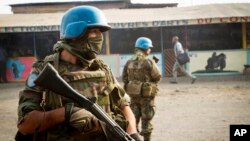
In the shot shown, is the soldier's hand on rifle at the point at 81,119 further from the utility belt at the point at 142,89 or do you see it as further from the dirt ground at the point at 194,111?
the dirt ground at the point at 194,111

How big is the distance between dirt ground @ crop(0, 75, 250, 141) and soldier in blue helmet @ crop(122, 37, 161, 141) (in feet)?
1.47

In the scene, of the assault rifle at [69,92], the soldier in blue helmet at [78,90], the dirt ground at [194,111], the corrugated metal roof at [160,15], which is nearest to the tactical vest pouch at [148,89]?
the dirt ground at [194,111]

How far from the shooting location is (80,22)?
2.14m

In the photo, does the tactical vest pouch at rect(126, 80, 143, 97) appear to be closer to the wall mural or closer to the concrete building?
the concrete building

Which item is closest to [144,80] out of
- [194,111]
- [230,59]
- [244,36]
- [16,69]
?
[194,111]

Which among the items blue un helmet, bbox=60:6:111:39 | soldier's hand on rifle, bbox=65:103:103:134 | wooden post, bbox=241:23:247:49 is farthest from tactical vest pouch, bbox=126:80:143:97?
wooden post, bbox=241:23:247:49

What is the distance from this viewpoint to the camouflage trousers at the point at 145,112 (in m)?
5.39

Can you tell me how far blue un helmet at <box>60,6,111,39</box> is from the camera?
2.13 meters

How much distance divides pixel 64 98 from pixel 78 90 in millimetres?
106

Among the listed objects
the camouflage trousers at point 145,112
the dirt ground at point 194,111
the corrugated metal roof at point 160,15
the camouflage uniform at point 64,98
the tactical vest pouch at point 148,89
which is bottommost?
the dirt ground at point 194,111

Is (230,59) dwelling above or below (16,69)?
above

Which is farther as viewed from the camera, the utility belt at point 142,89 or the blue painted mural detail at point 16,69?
the blue painted mural detail at point 16,69

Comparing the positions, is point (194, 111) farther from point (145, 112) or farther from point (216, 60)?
point (216, 60)

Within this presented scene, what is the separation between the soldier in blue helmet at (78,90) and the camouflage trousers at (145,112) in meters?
3.09
